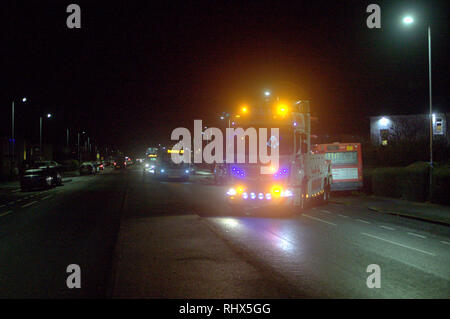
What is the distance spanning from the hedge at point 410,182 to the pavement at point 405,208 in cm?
50

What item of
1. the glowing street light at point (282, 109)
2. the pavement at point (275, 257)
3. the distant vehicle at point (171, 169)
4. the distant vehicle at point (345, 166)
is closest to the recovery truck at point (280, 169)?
the glowing street light at point (282, 109)

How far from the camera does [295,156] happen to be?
601 inches

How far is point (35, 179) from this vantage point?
30.4 metres

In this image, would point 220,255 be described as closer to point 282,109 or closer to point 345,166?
point 282,109

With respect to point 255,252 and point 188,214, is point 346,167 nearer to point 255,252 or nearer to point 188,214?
point 188,214

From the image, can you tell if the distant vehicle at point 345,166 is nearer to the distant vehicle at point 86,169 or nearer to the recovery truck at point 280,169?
the recovery truck at point 280,169

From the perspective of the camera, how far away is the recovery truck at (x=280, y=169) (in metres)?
14.9

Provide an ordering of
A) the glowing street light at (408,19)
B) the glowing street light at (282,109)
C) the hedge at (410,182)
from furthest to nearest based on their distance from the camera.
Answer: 1. the hedge at (410,182)
2. the glowing street light at (408,19)
3. the glowing street light at (282,109)

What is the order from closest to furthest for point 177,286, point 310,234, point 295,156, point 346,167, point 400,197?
point 177,286, point 310,234, point 295,156, point 400,197, point 346,167

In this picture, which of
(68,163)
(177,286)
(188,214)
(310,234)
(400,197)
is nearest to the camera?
(177,286)

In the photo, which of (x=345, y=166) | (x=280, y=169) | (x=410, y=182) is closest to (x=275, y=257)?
(x=280, y=169)

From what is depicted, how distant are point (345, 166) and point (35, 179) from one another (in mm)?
20339
